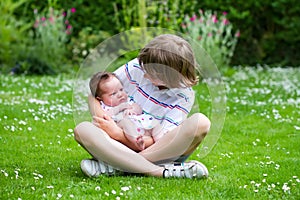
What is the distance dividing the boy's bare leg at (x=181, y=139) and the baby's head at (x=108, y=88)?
35 cm

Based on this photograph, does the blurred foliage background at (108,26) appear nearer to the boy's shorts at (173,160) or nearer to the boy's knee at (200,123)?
the boy's shorts at (173,160)

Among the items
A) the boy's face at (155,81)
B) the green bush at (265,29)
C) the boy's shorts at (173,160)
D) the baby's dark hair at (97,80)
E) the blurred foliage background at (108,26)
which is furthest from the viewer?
the green bush at (265,29)

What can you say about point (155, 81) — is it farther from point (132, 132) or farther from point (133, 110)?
point (132, 132)

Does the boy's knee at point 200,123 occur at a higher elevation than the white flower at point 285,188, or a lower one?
higher

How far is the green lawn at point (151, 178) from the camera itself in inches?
138

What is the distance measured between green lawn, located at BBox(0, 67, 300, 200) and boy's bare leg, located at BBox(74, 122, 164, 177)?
73 mm

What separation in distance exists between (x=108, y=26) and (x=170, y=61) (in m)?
7.47

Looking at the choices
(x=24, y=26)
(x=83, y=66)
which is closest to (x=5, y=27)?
(x=24, y=26)

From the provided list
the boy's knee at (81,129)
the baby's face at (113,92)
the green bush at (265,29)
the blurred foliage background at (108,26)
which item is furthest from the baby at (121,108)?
the green bush at (265,29)

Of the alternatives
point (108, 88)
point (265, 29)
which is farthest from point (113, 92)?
point (265, 29)

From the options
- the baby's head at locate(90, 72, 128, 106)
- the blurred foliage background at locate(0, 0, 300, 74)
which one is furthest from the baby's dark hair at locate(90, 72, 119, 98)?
the blurred foliage background at locate(0, 0, 300, 74)

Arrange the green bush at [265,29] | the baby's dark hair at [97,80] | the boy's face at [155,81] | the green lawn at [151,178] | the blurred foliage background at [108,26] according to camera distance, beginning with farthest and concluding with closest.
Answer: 1. the green bush at [265,29]
2. the blurred foliage background at [108,26]
3. the baby's dark hair at [97,80]
4. the boy's face at [155,81]
5. the green lawn at [151,178]

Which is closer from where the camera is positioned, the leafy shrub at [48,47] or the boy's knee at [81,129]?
the boy's knee at [81,129]

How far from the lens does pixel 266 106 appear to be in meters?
6.89
